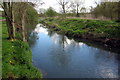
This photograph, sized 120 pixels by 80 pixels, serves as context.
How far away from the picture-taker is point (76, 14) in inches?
2280

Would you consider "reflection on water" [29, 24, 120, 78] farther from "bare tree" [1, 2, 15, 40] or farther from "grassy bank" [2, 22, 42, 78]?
"bare tree" [1, 2, 15, 40]

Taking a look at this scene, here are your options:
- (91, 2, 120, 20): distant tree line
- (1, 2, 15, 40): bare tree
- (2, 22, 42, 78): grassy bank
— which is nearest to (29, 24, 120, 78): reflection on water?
(2, 22, 42, 78): grassy bank

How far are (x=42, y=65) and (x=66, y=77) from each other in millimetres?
3122

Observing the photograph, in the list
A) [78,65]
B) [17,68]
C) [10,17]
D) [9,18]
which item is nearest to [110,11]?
[78,65]

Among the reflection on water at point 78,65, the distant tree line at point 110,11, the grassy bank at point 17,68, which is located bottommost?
the reflection on water at point 78,65

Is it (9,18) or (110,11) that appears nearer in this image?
(9,18)

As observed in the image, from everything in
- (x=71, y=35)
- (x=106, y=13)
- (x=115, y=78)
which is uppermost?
(x=106, y=13)

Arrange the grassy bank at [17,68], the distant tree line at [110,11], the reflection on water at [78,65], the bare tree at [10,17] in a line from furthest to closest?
the distant tree line at [110,11], the bare tree at [10,17], the reflection on water at [78,65], the grassy bank at [17,68]

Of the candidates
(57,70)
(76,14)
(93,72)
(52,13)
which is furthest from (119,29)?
(52,13)

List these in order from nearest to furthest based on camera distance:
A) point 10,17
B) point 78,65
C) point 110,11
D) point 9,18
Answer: point 78,65, point 9,18, point 10,17, point 110,11

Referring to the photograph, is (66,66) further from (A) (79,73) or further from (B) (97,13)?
(B) (97,13)

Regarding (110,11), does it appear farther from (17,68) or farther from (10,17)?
(17,68)

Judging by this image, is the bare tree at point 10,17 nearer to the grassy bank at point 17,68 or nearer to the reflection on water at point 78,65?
the reflection on water at point 78,65

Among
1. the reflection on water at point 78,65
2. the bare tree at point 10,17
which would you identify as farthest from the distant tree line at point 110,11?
the bare tree at point 10,17
